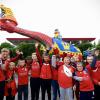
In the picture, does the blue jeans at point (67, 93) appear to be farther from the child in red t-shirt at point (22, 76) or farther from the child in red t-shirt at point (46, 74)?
the child in red t-shirt at point (22, 76)

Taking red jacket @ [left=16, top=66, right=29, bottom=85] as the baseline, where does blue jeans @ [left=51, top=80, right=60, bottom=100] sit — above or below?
below

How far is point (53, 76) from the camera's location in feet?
25.2

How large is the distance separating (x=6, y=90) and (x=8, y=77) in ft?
1.07

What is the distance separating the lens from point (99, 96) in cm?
671

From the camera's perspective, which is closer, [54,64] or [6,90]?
[6,90]

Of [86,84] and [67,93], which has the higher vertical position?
[86,84]

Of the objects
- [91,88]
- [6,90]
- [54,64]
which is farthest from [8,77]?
[91,88]

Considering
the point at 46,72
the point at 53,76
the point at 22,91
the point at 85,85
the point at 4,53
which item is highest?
the point at 4,53

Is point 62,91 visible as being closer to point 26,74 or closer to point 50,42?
point 26,74

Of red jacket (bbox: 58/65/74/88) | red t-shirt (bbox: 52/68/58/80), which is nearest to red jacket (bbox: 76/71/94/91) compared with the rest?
red jacket (bbox: 58/65/74/88)

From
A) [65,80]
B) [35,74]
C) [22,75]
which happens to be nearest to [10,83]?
[22,75]

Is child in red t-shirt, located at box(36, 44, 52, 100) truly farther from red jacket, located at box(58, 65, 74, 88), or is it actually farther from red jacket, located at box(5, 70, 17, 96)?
red jacket, located at box(5, 70, 17, 96)

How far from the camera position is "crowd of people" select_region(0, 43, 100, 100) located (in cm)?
638

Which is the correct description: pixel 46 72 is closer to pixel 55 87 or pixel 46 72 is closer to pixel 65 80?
pixel 55 87
